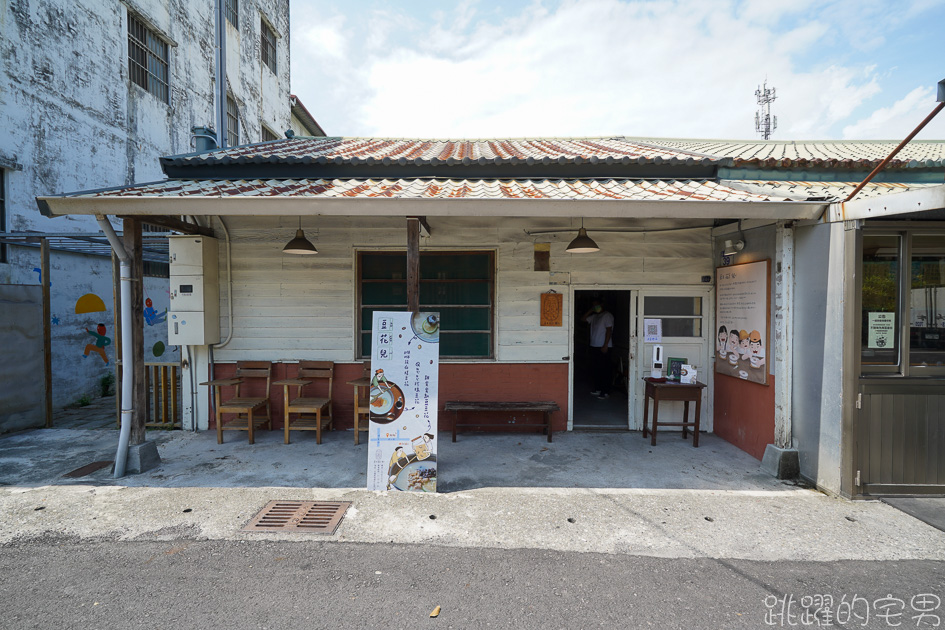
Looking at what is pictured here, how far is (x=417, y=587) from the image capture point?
9.71 ft

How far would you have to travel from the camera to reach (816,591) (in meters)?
2.92

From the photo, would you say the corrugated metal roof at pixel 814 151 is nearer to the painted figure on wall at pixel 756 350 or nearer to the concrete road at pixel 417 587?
the painted figure on wall at pixel 756 350

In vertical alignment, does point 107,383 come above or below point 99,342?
below

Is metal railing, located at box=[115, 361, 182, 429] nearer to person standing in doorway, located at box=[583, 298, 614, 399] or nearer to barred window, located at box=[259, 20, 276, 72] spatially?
person standing in doorway, located at box=[583, 298, 614, 399]

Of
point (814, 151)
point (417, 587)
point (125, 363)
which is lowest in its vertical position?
point (417, 587)

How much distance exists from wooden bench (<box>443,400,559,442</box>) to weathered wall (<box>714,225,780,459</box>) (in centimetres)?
225

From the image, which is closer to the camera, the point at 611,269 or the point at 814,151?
the point at 611,269

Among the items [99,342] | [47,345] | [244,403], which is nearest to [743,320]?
[244,403]

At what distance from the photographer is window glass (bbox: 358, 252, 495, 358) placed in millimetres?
6473

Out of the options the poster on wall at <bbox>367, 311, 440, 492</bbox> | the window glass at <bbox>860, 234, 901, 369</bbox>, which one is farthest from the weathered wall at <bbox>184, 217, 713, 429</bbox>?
the window glass at <bbox>860, 234, 901, 369</bbox>

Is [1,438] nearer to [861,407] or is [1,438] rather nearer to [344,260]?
[344,260]

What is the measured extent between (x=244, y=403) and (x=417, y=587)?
3.98 meters

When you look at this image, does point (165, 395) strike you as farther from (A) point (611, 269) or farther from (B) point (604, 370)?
(B) point (604, 370)

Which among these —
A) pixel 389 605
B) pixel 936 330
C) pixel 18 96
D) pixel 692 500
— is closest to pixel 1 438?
pixel 18 96
